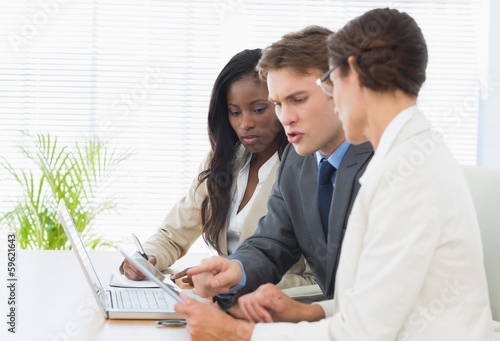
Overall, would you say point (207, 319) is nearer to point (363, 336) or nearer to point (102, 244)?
point (363, 336)

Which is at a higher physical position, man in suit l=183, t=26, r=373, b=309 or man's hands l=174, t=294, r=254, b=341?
man in suit l=183, t=26, r=373, b=309

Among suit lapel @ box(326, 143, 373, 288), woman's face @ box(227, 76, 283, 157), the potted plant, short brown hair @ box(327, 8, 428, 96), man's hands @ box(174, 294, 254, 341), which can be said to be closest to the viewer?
short brown hair @ box(327, 8, 428, 96)

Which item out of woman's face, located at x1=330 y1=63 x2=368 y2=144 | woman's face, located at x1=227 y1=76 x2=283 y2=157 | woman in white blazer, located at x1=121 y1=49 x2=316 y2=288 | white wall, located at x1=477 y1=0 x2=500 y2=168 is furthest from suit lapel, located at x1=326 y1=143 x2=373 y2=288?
white wall, located at x1=477 y1=0 x2=500 y2=168

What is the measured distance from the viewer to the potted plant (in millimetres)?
4469

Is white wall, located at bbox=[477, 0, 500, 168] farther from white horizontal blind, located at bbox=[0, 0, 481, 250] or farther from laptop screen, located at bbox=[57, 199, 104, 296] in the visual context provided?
laptop screen, located at bbox=[57, 199, 104, 296]

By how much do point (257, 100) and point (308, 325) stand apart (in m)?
1.31

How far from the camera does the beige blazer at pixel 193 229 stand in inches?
95.0

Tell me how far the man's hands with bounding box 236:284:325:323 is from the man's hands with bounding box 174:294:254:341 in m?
0.15

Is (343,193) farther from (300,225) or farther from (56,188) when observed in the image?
(56,188)

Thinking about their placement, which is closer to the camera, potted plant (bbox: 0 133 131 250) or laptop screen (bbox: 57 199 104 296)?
laptop screen (bbox: 57 199 104 296)

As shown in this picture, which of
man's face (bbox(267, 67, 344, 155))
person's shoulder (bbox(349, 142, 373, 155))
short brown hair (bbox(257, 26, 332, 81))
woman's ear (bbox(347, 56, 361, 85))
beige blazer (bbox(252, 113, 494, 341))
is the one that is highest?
short brown hair (bbox(257, 26, 332, 81))

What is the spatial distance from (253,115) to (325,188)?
62 cm

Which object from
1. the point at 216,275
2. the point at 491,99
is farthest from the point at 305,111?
the point at 491,99

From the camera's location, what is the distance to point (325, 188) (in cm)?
202
